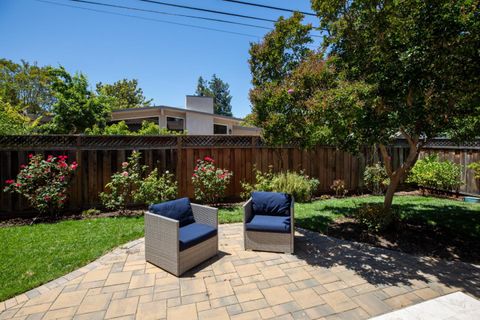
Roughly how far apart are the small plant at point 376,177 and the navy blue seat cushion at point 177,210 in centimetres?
662

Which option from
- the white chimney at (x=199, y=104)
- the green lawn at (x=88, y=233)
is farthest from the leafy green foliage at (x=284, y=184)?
the white chimney at (x=199, y=104)

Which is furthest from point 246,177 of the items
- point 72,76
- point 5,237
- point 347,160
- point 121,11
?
point 72,76

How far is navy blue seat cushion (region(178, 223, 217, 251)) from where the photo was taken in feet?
11.2

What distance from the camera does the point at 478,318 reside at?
7.98 feet

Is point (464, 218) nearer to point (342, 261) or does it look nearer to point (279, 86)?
point (342, 261)

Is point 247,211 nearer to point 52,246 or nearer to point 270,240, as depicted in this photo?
point 270,240

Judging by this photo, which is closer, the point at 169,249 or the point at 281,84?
the point at 169,249

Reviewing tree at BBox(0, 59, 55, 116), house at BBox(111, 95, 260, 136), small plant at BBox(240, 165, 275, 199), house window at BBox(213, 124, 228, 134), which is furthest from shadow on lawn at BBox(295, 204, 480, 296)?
tree at BBox(0, 59, 55, 116)

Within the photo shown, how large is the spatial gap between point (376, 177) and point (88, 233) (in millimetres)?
8278

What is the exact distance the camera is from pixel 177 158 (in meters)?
6.90

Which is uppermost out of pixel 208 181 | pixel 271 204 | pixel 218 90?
pixel 218 90

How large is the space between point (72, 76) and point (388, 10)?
1454 cm

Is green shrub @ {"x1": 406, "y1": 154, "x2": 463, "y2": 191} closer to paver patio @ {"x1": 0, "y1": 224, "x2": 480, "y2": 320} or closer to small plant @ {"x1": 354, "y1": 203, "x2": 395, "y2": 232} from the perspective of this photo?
small plant @ {"x1": 354, "y1": 203, "x2": 395, "y2": 232}

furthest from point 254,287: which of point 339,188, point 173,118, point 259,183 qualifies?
point 173,118
